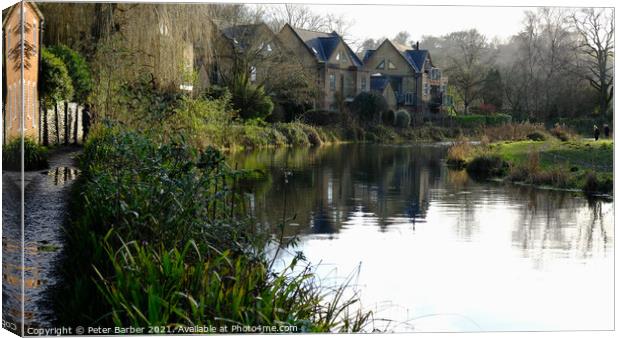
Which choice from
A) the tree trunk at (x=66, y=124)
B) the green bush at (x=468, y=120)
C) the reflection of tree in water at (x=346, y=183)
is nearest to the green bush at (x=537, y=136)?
the green bush at (x=468, y=120)

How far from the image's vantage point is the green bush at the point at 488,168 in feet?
38.4

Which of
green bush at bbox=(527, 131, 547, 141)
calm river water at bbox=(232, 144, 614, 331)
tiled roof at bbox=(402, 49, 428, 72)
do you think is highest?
tiled roof at bbox=(402, 49, 428, 72)

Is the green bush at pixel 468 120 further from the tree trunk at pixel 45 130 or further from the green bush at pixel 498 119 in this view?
the tree trunk at pixel 45 130

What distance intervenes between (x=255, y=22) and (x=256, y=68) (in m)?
0.98

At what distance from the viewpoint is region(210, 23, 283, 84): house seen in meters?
8.90

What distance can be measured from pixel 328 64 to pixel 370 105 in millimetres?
541

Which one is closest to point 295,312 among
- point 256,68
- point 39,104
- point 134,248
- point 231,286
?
point 231,286

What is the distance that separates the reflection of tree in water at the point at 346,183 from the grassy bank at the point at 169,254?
572mm

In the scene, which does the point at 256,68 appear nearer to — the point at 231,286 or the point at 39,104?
Result: the point at 39,104

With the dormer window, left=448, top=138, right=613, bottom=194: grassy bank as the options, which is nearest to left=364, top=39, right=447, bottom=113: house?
left=448, top=138, right=613, bottom=194: grassy bank

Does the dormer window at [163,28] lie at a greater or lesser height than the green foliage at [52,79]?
greater

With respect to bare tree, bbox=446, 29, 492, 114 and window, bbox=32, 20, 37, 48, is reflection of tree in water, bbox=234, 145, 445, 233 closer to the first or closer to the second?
bare tree, bbox=446, 29, 492, 114

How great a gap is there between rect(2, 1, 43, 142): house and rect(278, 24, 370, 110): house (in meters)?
2.11

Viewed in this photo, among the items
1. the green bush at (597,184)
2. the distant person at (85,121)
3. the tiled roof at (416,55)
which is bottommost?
the green bush at (597,184)
